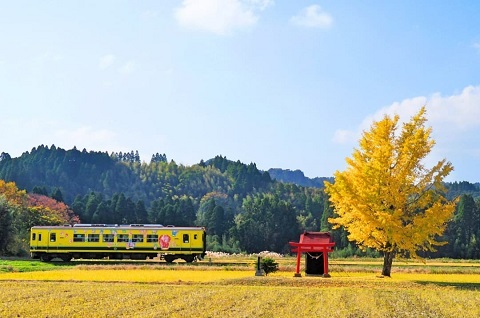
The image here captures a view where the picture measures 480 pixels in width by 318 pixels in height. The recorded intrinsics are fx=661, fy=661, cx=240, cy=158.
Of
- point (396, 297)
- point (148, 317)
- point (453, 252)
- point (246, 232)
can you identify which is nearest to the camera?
point (148, 317)

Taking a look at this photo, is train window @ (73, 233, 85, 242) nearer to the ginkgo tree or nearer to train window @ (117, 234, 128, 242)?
train window @ (117, 234, 128, 242)

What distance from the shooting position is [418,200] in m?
40.8

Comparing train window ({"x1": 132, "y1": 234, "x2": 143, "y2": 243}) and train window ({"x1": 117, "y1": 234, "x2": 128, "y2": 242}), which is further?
train window ({"x1": 132, "y1": 234, "x2": 143, "y2": 243})

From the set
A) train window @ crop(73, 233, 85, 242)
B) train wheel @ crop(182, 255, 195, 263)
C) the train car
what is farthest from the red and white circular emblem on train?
train window @ crop(73, 233, 85, 242)

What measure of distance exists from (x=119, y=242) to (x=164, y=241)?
4244 mm

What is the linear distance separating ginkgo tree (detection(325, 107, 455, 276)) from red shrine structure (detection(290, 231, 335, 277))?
5.34 ft

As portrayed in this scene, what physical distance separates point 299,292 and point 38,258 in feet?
135

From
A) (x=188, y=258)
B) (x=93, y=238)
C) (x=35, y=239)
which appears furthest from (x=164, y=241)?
(x=35, y=239)

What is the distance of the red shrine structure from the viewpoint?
41.4m

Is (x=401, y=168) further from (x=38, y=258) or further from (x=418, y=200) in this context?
(x=38, y=258)

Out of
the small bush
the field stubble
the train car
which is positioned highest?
the train car

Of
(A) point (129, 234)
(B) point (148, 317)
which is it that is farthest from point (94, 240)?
(B) point (148, 317)

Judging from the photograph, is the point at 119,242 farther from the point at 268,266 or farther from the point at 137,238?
the point at 268,266

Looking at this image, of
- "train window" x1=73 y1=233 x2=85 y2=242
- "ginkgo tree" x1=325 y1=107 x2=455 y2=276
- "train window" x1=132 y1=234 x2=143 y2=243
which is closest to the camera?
"ginkgo tree" x1=325 y1=107 x2=455 y2=276
